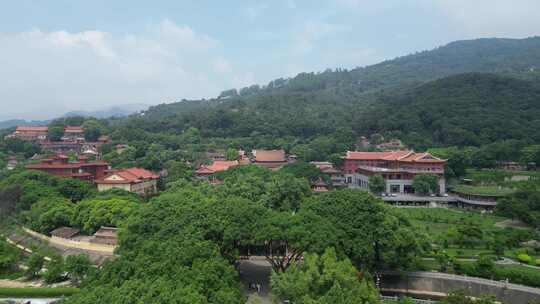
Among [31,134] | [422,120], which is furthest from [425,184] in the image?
[31,134]

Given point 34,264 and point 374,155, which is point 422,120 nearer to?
point 374,155

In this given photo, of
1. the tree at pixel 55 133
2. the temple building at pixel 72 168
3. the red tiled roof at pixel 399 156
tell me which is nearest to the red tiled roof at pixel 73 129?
the tree at pixel 55 133

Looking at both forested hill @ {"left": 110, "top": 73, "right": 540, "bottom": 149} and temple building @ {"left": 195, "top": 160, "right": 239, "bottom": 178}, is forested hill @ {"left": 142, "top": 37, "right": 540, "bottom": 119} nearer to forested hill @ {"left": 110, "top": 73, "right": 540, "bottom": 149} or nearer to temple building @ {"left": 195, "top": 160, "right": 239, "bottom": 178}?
forested hill @ {"left": 110, "top": 73, "right": 540, "bottom": 149}

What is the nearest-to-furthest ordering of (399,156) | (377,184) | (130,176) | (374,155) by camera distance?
(130,176) → (377,184) → (399,156) → (374,155)

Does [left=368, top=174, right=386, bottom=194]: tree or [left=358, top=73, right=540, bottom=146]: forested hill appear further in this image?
[left=358, top=73, right=540, bottom=146]: forested hill

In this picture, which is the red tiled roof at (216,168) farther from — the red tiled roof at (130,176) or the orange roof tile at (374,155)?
the orange roof tile at (374,155)

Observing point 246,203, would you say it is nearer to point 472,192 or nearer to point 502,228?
point 502,228

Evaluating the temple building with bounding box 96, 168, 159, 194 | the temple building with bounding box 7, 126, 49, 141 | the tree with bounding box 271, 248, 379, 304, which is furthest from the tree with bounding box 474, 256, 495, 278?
the temple building with bounding box 7, 126, 49, 141

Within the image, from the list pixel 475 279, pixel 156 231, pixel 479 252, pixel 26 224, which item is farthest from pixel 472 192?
pixel 26 224
